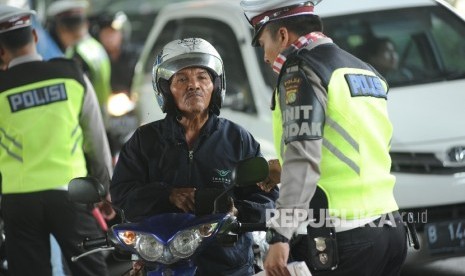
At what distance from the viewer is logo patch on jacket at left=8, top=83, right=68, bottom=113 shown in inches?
261

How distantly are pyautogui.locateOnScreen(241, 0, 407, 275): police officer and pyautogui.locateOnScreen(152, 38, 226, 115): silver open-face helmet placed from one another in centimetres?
54

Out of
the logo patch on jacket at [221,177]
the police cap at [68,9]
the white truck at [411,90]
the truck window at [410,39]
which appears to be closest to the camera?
the logo patch on jacket at [221,177]

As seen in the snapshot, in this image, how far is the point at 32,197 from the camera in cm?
666

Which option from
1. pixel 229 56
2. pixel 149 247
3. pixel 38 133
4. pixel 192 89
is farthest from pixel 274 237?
pixel 229 56

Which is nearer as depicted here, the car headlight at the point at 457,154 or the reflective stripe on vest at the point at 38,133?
the reflective stripe on vest at the point at 38,133

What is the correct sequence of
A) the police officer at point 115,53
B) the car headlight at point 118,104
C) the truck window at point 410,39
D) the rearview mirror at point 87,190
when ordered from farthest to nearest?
the police officer at point 115,53 → the car headlight at point 118,104 → the truck window at point 410,39 → the rearview mirror at point 87,190

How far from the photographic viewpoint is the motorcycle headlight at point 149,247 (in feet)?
15.9

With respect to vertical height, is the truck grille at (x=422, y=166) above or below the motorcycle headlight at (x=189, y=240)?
above

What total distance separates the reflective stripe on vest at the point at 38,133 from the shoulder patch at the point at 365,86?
7.37 feet

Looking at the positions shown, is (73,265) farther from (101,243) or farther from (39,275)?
(101,243)

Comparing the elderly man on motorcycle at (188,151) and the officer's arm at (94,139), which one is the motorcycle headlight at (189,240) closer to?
the elderly man on motorcycle at (188,151)

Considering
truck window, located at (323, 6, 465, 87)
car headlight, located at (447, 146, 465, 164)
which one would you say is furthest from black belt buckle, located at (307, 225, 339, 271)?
truck window, located at (323, 6, 465, 87)

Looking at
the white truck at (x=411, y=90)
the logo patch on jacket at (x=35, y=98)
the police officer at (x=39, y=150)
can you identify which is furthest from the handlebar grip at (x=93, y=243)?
the white truck at (x=411, y=90)

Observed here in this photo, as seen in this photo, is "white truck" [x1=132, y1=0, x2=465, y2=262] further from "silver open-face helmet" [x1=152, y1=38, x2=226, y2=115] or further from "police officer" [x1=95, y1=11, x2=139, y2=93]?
"police officer" [x1=95, y1=11, x2=139, y2=93]
